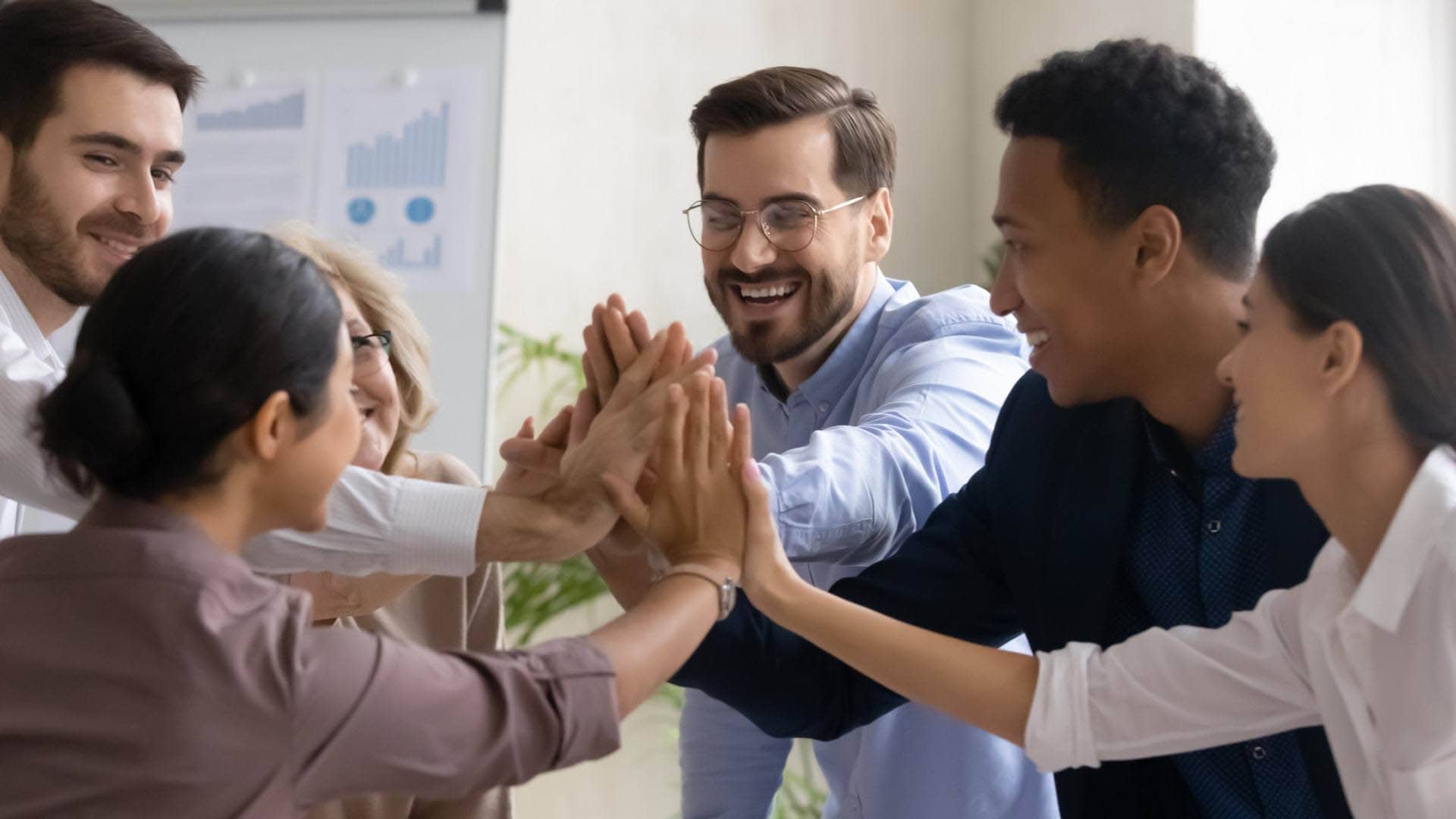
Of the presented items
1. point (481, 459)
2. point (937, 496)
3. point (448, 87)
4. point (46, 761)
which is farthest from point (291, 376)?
point (448, 87)

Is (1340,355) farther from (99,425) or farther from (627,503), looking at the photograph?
(99,425)

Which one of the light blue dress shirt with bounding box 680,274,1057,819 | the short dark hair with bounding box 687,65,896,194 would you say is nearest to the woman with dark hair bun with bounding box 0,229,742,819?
the light blue dress shirt with bounding box 680,274,1057,819

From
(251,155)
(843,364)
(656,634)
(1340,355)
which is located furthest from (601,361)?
(251,155)

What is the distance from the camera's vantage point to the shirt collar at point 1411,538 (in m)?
1.31

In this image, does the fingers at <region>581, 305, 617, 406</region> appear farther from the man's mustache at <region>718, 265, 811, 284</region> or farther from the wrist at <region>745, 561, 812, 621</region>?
the man's mustache at <region>718, 265, 811, 284</region>

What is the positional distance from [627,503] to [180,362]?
0.65 meters

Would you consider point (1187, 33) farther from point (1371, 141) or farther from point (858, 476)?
point (858, 476)

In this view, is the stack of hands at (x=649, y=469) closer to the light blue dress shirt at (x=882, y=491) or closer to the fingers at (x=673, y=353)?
the fingers at (x=673, y=353)

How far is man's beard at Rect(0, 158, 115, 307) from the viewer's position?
2.26 m

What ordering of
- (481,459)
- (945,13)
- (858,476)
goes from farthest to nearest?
1. (945,13)
2. (481,459)
3. (858,476)

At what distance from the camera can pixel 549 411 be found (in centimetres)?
470

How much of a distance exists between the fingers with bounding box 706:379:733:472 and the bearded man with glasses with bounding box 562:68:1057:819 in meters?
0.24

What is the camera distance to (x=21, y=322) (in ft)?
7.34

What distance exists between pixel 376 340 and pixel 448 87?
137 centimetres
